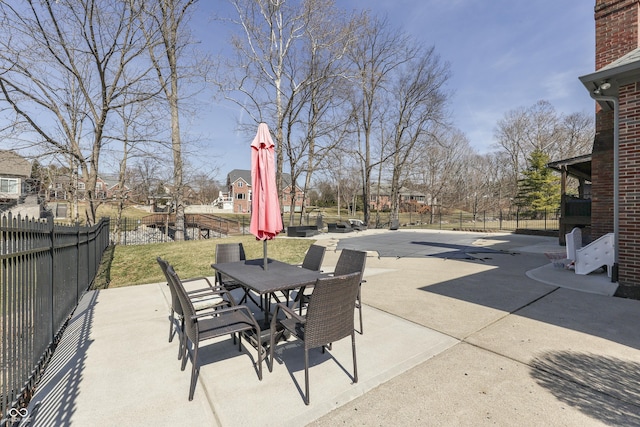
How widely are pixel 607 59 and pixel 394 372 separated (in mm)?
10611

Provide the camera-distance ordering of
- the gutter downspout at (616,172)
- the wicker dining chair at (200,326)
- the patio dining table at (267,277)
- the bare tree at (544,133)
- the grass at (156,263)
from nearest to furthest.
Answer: the wicker dining chair at (200,326)
the patio dining table at (267,277)
the gutter downspout at (616,172)
the grass at (156,263)
the bare tree at (544,133)

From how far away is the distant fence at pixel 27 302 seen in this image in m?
2.26

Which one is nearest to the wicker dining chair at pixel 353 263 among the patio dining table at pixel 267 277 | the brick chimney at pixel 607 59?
the patio dining table at pixel 267 277

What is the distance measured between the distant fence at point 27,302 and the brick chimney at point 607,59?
37.9 feet

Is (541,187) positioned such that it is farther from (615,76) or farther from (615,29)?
(615,76)

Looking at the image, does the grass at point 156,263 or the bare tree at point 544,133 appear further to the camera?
the bare tree at point 544,133

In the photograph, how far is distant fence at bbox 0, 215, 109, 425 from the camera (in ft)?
7.40

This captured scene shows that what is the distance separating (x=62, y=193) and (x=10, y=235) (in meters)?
10.6

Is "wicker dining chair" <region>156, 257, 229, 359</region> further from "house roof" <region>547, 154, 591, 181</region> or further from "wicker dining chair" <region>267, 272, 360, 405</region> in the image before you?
"house roof" <region>547, 154, 591, 181</region>

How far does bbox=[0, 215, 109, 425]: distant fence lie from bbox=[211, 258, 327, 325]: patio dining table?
1850mm

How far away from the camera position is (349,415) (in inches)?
89.2

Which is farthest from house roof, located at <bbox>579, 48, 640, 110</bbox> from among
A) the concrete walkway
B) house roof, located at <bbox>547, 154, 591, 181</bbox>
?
house roof, located at <bbox>547, 154, 591, 181</bbox>

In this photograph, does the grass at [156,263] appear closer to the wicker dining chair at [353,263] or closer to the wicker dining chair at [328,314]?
the wicker dining chair at [353,263]

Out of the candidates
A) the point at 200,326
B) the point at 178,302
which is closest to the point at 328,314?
the point at 200,326
